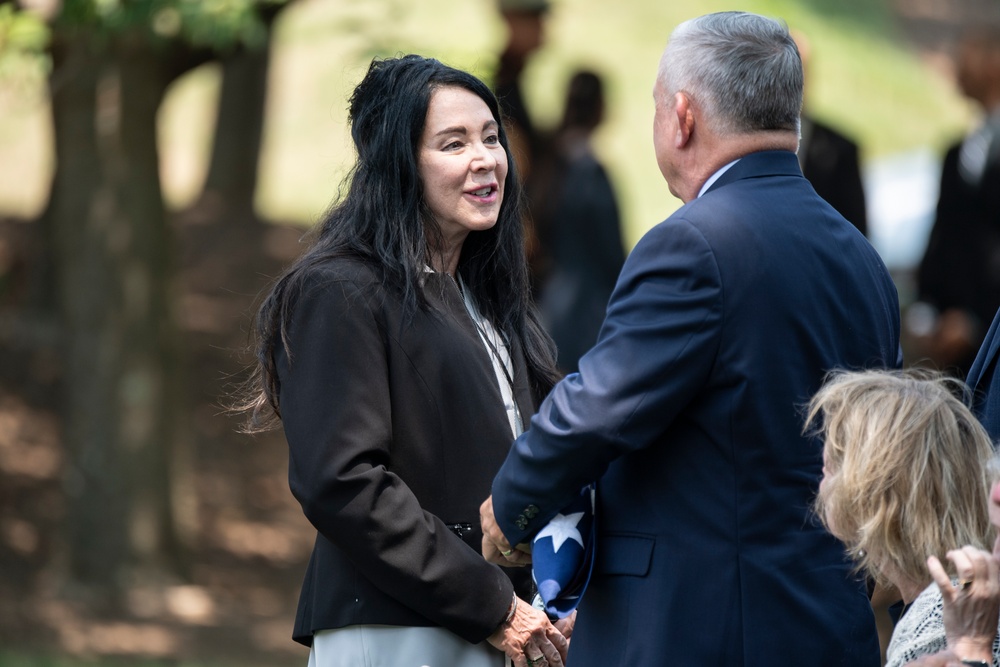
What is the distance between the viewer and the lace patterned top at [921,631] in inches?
93.4

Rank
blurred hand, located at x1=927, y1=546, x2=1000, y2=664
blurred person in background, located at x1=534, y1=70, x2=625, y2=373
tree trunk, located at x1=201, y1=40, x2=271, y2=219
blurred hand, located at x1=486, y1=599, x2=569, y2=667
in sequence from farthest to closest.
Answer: tree trunk, located at x1=201, y1=40, x2=271, y2=219
blurred person in background, located at x1=534, y1=70, x2=625, y2=373
blurred hand, located at x1=486, y1=599, x2=569, y2=667
blurred hand, located at x1=927, y1=546, x2=1000, y2=664

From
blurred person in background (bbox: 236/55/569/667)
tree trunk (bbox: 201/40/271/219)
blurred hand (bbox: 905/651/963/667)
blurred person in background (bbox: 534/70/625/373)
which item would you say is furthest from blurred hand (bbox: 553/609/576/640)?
tree trunk (bbox: 201/40/271/219)

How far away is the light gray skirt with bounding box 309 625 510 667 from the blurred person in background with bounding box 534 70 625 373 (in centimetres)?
441

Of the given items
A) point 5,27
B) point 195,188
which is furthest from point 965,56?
point 195,188

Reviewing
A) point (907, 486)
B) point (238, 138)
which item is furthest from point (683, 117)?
point (238, 138)

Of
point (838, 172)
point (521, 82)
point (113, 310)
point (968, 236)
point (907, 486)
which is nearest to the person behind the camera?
point (907, 486)

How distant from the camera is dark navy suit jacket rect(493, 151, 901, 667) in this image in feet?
8.18

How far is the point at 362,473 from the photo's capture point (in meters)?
2.79

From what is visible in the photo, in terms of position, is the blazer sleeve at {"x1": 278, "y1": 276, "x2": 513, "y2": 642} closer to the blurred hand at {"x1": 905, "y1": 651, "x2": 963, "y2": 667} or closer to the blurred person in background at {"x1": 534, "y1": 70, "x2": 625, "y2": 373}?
the blurred hand at {"x1": 905, "y1": 651, "x2": 963, "y2": 667}

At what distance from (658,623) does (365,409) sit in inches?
29.5

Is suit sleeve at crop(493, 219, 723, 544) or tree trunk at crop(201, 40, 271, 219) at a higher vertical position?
suit sleeve at crop(493, 219, 723, 544)

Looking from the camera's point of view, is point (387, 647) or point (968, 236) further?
point (968, 236)

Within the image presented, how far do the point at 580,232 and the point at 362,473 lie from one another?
4.75 metres

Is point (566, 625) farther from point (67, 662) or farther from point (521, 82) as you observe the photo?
point (521, 82)
